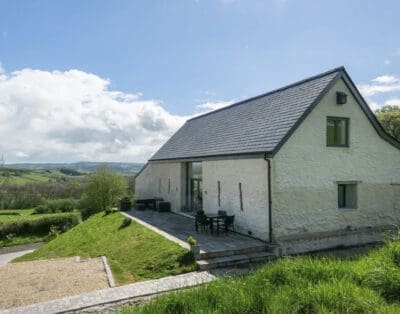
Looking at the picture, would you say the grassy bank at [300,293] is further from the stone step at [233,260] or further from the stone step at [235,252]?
the stone step at [235,252]

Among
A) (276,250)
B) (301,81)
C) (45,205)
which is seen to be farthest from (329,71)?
(45,205)

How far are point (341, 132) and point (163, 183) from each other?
43.7 feet

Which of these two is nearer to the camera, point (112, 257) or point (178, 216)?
→ point (112, 257)

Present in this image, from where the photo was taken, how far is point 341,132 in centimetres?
1328

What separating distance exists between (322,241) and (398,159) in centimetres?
642

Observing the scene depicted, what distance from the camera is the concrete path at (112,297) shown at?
681 centimetres

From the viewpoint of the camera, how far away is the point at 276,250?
10.8 meters

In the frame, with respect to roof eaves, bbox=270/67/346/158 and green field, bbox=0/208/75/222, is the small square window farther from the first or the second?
green field, bbox=0/208/75/222

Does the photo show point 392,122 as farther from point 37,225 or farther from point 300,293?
point 37,225

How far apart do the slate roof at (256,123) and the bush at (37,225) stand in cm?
2355

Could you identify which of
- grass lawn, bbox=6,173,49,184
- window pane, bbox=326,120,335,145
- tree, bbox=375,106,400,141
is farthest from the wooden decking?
grass lawn, bbox=6,173,49,184

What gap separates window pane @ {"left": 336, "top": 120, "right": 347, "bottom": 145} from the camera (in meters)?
13.2

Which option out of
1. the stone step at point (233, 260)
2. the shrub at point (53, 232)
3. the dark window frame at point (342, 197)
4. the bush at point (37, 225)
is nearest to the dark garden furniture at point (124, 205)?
the stone step at point (233, 260)

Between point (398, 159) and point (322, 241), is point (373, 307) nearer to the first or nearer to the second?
point (322, 241)
